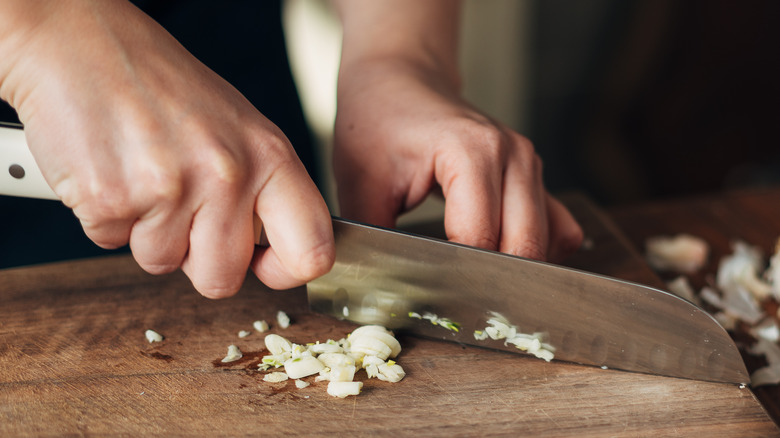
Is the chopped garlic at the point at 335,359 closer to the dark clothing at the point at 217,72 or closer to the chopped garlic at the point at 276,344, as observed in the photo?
the chopped garlic at the point at 276,344

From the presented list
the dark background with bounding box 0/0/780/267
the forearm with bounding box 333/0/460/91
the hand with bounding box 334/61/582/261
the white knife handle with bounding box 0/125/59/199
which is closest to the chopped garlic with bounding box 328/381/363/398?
the hand with bounding box 334/61/582/261

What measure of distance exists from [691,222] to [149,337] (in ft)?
3.48

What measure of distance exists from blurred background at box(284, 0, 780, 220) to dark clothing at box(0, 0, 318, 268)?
1.52 metres

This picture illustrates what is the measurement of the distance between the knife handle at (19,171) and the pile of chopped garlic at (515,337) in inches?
12.4

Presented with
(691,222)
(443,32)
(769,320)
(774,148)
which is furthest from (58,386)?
(774,148)

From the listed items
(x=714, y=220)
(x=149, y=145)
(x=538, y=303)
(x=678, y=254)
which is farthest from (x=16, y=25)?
(x=714, y=220)

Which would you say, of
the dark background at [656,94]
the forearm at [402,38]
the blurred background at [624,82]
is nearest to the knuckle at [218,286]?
the forearm at [402,38]

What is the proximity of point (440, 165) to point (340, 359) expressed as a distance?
11.8 inches

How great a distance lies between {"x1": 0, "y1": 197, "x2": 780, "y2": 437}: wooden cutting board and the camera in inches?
29.5

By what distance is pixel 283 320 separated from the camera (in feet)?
3.03

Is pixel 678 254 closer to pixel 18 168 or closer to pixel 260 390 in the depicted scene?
pixel 260 390

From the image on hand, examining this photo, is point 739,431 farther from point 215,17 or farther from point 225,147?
point 215,17

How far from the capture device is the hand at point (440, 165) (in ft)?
2.89

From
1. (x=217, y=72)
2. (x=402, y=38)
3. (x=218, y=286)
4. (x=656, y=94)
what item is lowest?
(x=656, y=94)
